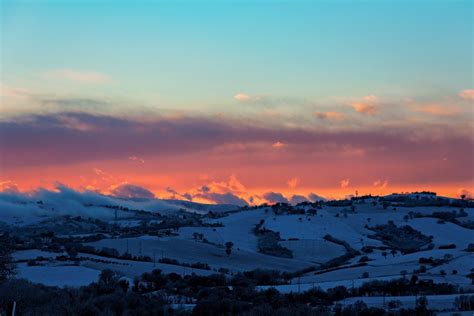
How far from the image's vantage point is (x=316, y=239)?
377 feet

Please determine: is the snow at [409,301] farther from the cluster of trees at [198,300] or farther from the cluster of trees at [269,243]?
the cluster of trees at [269,243]

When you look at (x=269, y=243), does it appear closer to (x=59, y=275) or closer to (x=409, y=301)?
(x=59, y=275)

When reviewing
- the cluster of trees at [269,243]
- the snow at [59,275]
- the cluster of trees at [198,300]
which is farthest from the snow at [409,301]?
the cluster of trees at [269,243]

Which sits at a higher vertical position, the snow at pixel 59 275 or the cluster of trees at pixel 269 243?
the cluster of trees at pixel 269 243

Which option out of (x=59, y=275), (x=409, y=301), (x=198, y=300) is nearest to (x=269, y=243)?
(x=59, y=275)

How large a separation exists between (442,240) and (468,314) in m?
79.2

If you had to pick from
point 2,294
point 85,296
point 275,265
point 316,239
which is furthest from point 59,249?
point 2,294

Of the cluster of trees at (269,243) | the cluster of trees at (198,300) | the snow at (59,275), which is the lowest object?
the cluster of trees at (198,300)

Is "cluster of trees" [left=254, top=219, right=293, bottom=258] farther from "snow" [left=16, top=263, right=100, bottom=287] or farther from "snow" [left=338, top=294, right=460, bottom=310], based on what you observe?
"snow" [left=338, top=294, right=460, bottom=310]

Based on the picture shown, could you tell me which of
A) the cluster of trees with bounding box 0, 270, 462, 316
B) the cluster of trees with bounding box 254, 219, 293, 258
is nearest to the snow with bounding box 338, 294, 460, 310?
the cluster of trees with bounding box 0, 270, 462, 316

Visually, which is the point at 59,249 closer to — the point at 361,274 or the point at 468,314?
the point at 361,274

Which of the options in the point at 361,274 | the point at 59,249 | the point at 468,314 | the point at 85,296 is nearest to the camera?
the point at 468,314

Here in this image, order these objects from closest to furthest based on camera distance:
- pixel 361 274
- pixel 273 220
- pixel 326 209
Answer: pixel 361 274, pixel 273 220, pixel 326 209

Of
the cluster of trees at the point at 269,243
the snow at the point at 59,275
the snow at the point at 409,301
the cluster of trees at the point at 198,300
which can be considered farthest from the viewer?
the cluster of trees at the point at 269,243
